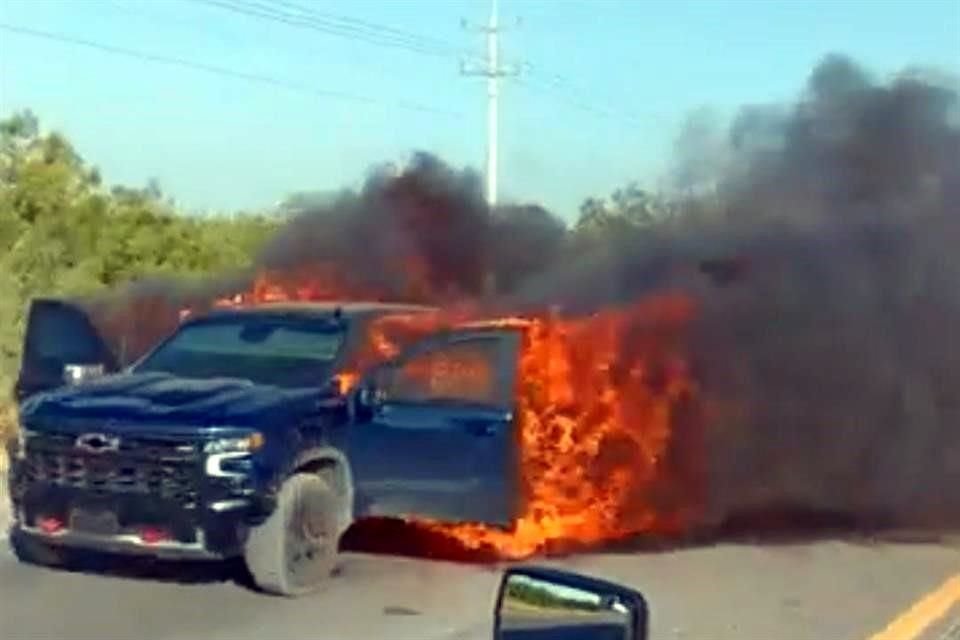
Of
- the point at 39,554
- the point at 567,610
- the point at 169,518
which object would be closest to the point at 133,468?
the point at 169,518

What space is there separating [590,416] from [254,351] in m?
2.19

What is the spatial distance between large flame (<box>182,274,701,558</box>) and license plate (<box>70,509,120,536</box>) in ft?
5.44

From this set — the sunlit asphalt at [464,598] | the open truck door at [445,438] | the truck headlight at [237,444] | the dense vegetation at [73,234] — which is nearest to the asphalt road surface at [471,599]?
the sunlit asphalt at [464,598]

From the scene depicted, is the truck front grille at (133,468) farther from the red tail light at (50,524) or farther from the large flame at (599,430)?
the large flame at (599,430)

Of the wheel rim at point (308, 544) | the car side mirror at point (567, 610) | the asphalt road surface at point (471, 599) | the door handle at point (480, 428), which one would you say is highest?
the car side mirror at point (567, 610)

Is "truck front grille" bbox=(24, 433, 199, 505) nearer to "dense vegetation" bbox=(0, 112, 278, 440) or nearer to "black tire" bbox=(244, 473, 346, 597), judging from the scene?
"black tire" bbox=(244, 473, 346, 597)

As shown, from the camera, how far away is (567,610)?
3.82m

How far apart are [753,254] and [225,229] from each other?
22.6m

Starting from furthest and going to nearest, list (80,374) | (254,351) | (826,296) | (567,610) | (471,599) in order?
1. (826,296)
2. (80,374)
3. (254,351)
4. (471,599)
5. (567,610)

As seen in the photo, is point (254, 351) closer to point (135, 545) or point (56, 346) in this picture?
point (135, 545)

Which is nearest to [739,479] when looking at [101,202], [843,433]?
[843,433]

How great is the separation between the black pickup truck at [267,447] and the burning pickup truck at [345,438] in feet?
0.04

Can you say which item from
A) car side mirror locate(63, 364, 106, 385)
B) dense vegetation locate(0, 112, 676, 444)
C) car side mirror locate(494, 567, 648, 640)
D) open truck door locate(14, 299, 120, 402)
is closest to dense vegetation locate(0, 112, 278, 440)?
dense vegetation locate(0, 112, 676, 444)

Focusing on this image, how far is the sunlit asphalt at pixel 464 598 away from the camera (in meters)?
10.0
